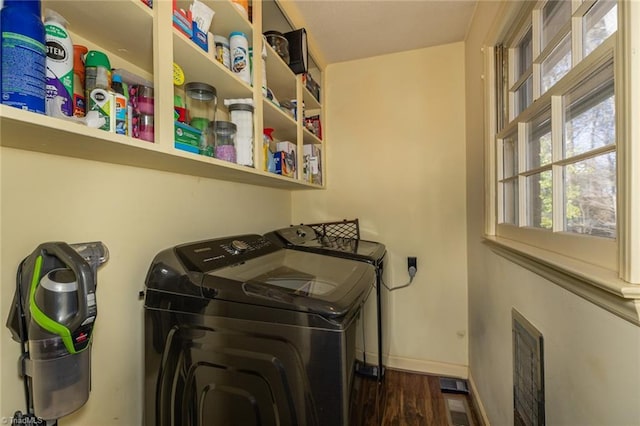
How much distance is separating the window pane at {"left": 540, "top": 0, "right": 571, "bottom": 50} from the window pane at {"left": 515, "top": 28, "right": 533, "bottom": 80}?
186 millimetres

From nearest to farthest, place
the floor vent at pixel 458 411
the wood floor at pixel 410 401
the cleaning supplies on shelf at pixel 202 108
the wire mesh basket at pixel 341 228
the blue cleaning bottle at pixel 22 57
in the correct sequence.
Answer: the blue cleaning bottle at pixel 22 57, the cleaning supplies on shelf at pixel 202 108, the wood floor at pixel 410 401, the floor vent at pixel 458 411, the wire mesh basket at pixel 341 228

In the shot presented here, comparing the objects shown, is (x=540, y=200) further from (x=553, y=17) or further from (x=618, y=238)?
(x=553, y=17)

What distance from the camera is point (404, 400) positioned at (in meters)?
1.85

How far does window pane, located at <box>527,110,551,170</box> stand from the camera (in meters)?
1.09

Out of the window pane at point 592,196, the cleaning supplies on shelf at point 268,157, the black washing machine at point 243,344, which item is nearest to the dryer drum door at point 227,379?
the black washing machine at point 243,344

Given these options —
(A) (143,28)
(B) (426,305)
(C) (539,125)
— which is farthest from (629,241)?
(B) (426,305)

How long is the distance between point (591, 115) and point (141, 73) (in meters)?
1.53

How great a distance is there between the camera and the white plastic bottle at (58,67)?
0.60m

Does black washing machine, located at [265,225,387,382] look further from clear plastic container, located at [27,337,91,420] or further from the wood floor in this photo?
clear plastic container, located at [27,337,91,420]

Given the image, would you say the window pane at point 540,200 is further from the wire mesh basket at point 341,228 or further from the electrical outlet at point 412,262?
the wire mesh basket at point 341,228

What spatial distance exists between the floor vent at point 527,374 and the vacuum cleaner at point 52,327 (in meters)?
1.39

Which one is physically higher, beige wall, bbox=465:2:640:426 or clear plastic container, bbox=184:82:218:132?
clear plastic container, bbox=184:82:218:132

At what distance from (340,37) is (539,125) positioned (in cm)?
146

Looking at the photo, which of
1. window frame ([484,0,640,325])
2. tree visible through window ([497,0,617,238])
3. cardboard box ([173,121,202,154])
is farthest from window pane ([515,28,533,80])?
cardboard box ([173,121,202,154])
